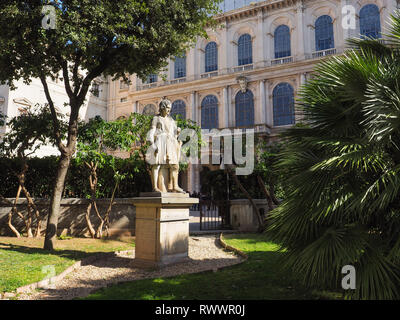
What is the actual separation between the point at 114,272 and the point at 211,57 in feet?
112

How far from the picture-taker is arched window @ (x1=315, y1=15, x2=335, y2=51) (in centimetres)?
3191

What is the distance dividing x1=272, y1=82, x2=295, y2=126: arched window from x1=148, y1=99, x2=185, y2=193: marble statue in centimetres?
2700

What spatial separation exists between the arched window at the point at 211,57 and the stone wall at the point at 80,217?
28664 mm

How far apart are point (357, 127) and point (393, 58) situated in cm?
→ 95

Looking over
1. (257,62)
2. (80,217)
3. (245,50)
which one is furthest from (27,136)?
(245,50)

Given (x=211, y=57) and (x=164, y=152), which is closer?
(x=164, y=152)

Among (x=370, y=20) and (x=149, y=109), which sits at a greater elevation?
(x=370, y=20)

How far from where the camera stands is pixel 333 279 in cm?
329

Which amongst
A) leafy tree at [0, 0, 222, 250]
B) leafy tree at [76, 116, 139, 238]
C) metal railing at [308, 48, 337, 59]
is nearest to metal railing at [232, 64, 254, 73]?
metal railing at [308, 48, 337, 59]

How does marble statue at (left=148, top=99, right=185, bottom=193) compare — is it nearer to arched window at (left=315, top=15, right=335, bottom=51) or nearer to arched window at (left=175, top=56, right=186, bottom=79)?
arched window at (left=315, top=15, right=335, bottom=51)

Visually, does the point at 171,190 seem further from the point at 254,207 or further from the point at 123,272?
the point at 254,207

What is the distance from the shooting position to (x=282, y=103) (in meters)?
32.6
